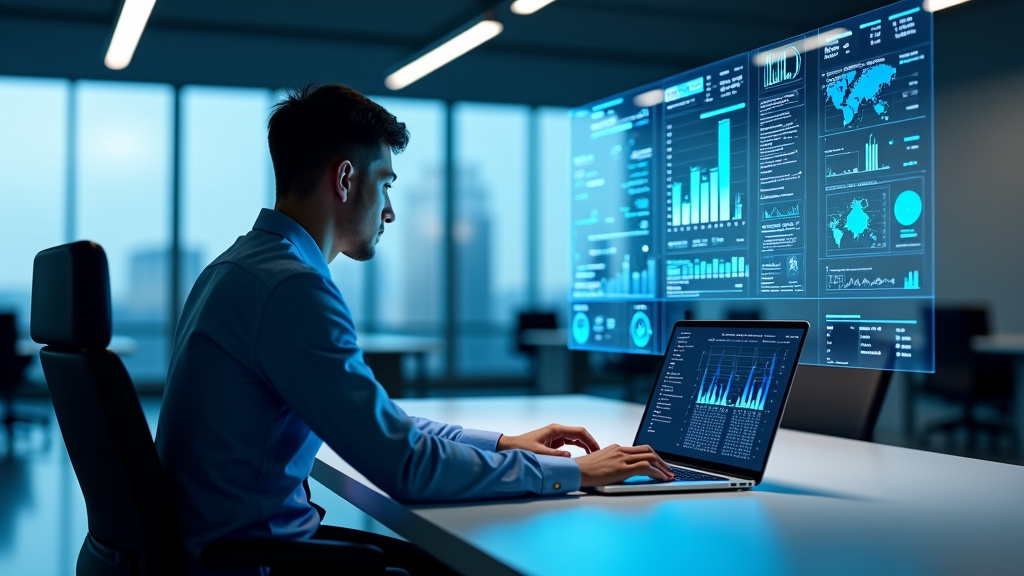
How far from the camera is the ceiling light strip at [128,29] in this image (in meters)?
5.43

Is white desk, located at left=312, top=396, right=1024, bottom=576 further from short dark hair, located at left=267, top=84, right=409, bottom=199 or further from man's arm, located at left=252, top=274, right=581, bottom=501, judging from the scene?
short dark hair, located at left=267, top=84, right=409, bottom=199

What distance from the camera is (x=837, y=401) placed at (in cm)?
231

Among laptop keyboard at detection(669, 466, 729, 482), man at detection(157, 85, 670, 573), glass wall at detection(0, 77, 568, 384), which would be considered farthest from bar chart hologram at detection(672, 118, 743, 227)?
glass wall at detection(0, 77, 568, 384)

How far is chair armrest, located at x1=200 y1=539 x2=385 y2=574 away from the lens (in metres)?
1.29

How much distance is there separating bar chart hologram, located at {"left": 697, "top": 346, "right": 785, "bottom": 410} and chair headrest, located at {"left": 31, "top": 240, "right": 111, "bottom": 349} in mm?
1023

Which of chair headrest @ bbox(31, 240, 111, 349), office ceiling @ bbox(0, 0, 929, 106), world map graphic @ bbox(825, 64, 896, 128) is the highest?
office ceiling @ bbox(0, 0, 929, 106)

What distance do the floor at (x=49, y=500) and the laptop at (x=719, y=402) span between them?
2.22 metres

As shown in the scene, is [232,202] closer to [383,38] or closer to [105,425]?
[383,38]

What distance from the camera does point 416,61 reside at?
7180mm

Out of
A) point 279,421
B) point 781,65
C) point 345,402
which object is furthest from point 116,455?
point 781,65

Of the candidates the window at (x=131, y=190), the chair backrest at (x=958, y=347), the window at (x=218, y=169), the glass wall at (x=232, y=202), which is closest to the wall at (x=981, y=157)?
the chair backrest at (x=958, y=347)

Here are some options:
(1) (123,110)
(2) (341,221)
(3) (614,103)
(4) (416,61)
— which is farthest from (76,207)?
(2) (341,221)

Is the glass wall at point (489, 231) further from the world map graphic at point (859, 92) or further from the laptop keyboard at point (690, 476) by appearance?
the laptop keyboard at point (690, 476)

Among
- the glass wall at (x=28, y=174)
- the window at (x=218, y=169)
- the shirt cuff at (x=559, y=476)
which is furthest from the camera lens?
the window at (x=218, y=169)
